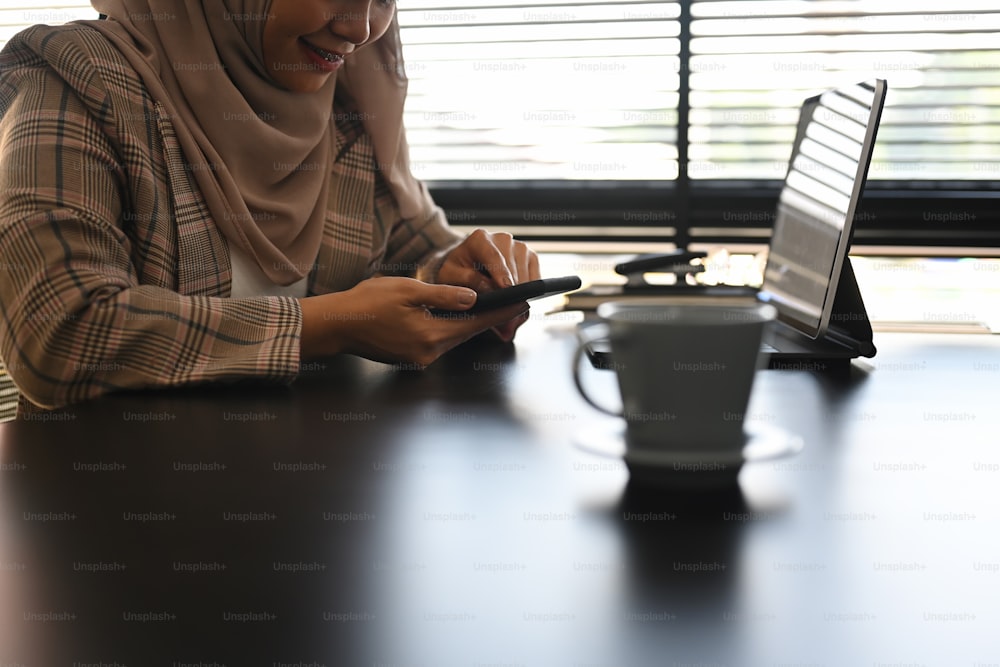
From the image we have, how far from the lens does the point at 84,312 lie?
0.92 meters

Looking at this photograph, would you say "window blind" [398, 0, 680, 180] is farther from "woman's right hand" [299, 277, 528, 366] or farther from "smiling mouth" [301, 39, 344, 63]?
"woman's right hand" [299, 277, 528, 366]

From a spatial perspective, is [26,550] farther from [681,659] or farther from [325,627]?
[681,659]

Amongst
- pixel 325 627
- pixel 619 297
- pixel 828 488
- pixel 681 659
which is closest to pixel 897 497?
pixel 828 488

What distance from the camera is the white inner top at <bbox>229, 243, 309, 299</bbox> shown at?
129cm

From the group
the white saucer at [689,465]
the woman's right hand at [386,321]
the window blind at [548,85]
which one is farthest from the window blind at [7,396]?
the window blind at [548,85]

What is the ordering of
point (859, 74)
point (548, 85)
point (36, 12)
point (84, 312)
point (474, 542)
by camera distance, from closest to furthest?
point (474, 542) → point (84, 312) → point (859, 74) → point (548, 85) → point (36, 12)

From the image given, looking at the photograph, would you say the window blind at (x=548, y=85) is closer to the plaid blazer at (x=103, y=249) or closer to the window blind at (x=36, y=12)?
the window blind at (x=36, y=12)

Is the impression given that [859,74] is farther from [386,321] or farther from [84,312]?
[84,312]

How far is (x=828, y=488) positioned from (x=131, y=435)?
533 millimetres

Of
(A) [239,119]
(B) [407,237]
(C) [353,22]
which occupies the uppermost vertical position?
(C) [353,22]

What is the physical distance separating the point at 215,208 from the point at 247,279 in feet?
0.42

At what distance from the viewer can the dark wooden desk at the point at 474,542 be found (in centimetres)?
42

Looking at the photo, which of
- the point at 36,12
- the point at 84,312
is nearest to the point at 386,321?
the point at 84,312

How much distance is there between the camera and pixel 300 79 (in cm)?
135
